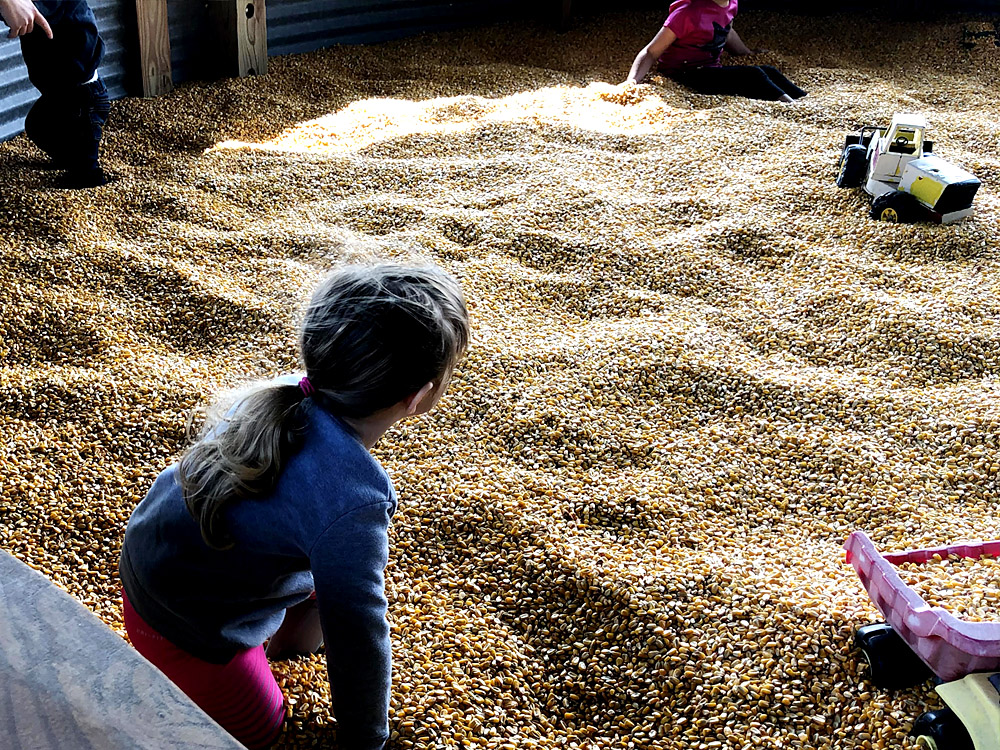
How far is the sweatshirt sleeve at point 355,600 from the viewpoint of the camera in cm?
123

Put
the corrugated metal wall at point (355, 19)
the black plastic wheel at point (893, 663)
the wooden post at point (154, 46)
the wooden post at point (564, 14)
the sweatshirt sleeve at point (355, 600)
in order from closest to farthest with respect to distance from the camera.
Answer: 1. the sweatshirt sleeve at point (355, 600)
2. the black plastic wheel at point (893, 663)
3. the wooden post at point (154, 46)
4. the corrugated metal wall at point (355, 19)
5. the wooden post at point (564, 14)

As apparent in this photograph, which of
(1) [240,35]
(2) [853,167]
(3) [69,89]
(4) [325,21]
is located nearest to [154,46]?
(1) [240,35]

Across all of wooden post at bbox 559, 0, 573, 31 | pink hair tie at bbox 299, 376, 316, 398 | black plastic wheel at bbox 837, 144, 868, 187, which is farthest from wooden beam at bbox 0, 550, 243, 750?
wooden post at bbox 559, 0, 573, 31

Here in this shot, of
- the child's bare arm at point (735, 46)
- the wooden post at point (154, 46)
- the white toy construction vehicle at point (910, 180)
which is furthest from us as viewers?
the child's bare arm at point (735, 46)

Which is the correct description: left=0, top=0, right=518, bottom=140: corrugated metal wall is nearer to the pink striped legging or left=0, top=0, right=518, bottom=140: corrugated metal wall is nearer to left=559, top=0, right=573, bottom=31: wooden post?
left=559, top=0, right=573, bottom=31: wooden post

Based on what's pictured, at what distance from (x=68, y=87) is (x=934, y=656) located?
3.38 metres

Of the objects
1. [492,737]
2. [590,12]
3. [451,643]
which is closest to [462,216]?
[451,643]

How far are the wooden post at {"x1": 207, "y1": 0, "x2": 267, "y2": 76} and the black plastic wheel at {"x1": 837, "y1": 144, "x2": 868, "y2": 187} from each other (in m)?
3.08

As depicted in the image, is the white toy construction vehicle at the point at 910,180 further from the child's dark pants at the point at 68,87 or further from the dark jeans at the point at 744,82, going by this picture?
the child's dark pants at the point at 68,87

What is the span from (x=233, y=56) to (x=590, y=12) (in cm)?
296

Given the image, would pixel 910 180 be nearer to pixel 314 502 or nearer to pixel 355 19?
pixel 314 502

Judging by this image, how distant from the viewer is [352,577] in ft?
4.06

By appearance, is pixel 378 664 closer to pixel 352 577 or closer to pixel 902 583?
pixel 352 577

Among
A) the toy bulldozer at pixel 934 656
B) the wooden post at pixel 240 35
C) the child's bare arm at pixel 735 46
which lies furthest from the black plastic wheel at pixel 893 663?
the child's bare arm at pixel 735 46
